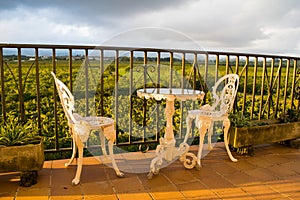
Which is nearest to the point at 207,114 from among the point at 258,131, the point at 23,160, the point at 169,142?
the point at 169,142

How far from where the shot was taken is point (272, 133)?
2959 mm

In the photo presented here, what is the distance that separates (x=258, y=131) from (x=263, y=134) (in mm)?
96

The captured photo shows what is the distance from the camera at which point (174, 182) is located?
215 cm

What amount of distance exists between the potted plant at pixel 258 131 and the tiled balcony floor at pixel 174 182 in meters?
0.20

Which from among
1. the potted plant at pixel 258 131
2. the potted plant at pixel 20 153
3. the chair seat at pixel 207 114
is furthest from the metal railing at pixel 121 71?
the potted plant at pixel 258 131

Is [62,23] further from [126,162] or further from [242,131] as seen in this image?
[242,131]

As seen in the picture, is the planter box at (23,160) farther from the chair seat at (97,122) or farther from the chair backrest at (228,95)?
the chair backrest at (228,95)

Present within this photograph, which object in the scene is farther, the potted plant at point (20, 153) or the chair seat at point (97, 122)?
the chair seat at point (97, 122)

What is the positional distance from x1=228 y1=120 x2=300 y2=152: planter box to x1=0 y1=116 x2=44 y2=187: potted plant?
1883 millimetres

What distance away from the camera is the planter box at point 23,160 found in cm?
195

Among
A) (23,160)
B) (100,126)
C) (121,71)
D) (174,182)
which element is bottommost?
(174,182)

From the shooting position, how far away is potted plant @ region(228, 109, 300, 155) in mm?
2752

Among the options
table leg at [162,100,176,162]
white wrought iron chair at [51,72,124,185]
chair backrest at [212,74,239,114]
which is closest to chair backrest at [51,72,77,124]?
white wrought iron chair at [51,72,124,185]

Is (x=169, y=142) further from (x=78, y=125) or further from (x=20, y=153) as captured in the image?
(x=20, y=153)
